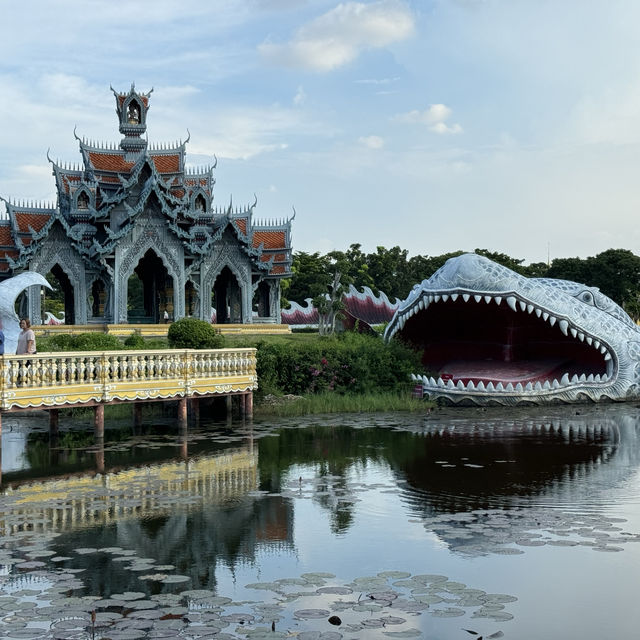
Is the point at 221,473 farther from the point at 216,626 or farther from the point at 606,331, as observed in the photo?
the point at 606,331

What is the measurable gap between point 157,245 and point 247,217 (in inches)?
202

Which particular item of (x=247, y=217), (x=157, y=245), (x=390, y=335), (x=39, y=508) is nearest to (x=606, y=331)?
(x=390, y=335)

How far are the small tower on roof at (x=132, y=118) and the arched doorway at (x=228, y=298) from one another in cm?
628

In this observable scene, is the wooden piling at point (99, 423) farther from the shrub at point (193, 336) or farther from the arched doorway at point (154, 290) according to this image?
the arched doorway at point (154, 290)

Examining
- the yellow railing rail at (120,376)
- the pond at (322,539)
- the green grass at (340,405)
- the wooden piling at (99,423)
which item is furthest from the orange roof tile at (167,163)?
the pond at (322,539)

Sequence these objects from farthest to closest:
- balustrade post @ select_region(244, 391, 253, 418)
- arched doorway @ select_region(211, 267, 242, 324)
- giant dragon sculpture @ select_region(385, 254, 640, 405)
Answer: arched doorway @ select_region(211, 267, 242, 324) → giant dragon sculpture @ select_region(385, 254, 640, 405) → balustrade post @ select_region(244, 391, 253, 418)

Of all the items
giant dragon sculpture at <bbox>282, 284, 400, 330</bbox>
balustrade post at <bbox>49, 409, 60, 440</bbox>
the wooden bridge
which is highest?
giant dragon sculpture at <bbox>282, 284, 400, 330</bbox>

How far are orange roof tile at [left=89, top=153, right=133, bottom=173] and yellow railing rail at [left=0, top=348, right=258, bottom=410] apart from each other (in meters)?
22.8

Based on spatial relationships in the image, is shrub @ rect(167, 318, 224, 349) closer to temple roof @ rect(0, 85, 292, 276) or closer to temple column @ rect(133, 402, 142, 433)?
temple column @ rect(133, 402, 142, 433)

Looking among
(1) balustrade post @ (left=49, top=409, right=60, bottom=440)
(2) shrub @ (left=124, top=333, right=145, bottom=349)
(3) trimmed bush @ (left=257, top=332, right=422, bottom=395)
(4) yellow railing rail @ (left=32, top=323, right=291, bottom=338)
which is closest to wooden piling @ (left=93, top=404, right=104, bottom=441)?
(1) balustrade post @ (left=49, top=409, right=60, bottom=440)

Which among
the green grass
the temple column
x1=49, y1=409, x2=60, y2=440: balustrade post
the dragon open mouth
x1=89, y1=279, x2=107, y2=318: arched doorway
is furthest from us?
x1=89, y1=279, x2=107, y2=318: arched doorway

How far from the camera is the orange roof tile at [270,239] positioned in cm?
3784

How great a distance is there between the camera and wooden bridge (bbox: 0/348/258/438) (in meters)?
11.4

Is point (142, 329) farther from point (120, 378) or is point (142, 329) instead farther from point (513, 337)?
point (120, 378)
